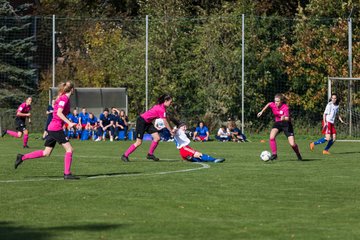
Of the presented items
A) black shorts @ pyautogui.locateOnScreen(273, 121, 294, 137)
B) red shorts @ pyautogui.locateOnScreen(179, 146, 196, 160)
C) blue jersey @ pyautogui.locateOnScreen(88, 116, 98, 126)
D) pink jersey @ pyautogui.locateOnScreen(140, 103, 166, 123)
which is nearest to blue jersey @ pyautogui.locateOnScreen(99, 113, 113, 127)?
blue jersey @ pyautogui.locateOnScreen(88, 116, 98, 126)

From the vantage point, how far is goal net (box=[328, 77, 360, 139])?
41.9 metres

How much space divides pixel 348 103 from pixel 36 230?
33.6 meters

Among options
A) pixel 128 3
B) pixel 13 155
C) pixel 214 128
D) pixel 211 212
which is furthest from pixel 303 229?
pixel 128 3

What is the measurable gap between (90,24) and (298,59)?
12797 mm

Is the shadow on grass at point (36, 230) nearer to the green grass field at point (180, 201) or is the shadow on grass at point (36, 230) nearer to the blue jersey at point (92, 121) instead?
the green grass field at point (180, 201)

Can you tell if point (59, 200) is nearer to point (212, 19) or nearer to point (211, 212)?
point (211, 212)

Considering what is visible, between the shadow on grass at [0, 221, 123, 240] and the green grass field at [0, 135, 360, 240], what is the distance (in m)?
0.01

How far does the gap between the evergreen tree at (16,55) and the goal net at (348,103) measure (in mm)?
15702

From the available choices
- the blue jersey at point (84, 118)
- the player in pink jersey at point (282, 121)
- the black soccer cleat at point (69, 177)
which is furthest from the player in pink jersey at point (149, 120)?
the blue jersey at point (84, 118)

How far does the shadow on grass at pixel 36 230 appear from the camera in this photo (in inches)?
410

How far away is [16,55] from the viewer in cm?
4988

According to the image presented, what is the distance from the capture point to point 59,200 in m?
14.0

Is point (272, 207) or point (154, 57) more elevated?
point (154, 57)

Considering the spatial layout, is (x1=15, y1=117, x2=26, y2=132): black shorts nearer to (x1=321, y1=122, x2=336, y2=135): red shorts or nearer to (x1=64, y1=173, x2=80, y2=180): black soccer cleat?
(x1=321, y1=122, x2=336, y2=135): red shorts
